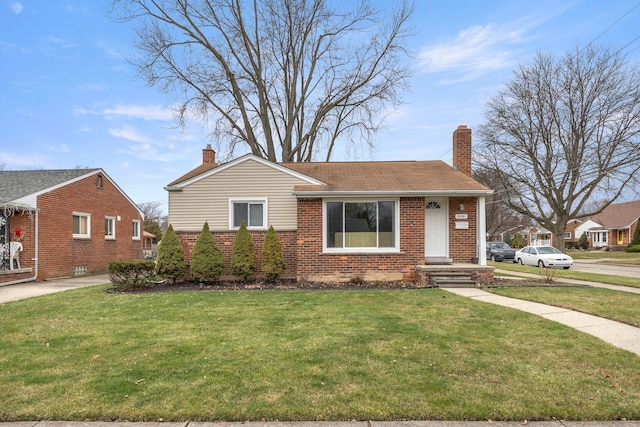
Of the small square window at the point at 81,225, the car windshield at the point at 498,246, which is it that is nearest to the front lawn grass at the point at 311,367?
the small square window at the point at 81,225

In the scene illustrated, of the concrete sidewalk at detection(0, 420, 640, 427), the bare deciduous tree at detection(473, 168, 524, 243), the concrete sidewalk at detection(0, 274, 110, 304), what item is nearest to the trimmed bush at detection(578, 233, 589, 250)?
the bare deciduous tree at detection(473, 168, 524, 243)

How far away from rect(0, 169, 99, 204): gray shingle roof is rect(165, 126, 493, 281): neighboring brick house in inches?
275

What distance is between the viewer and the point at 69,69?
13.6 metres

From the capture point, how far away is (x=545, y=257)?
21.9 meters

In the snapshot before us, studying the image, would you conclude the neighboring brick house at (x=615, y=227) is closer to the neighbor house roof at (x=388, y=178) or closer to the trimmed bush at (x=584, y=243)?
the trimmed bush at (x=584, y=243)

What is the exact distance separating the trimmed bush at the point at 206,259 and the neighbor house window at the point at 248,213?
964 mm

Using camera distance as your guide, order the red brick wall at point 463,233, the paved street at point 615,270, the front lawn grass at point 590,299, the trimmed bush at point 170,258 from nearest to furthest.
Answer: the front lawn grass at point 590,299, the trimmed bush at point 170,258, the red brick wall at point 463,233, the paved street at point 615,270

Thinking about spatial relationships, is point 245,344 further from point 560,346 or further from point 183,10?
point 183,10

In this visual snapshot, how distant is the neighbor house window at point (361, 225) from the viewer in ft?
37.4

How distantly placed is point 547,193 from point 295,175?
27.3 metres

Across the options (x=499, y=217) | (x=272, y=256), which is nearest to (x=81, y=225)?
(x=272, y=256)

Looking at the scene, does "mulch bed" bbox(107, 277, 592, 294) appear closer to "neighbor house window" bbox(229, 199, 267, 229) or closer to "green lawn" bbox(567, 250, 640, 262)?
"neighbor house window" bbox(229, 199, 267, 229)

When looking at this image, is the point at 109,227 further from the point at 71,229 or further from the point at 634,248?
the point at 634,248

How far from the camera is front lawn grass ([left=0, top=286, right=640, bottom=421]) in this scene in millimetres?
3180
